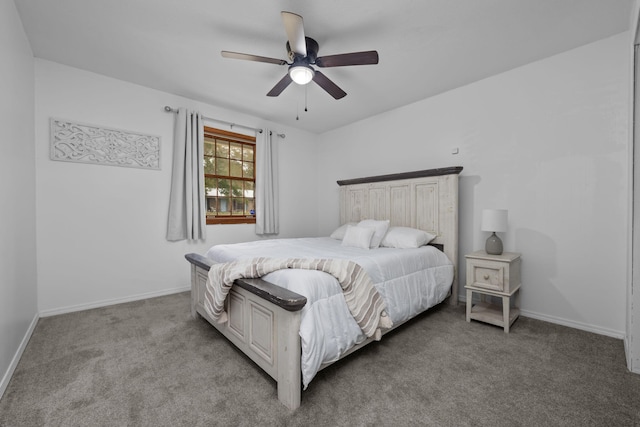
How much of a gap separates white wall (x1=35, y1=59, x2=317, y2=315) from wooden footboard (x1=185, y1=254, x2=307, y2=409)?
6.31 ft

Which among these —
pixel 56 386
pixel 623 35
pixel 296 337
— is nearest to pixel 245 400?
pixel 296 337

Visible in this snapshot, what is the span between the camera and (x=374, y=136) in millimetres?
4250

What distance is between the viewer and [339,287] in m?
1.76

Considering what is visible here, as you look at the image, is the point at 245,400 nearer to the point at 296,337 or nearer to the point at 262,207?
the point at 296,337

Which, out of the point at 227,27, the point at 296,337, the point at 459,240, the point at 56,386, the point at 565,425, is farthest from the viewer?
the point at 459,240

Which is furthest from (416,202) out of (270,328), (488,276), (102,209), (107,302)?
(107,302)

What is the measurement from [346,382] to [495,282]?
1.73 metres

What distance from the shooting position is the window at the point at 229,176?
3.97 meters

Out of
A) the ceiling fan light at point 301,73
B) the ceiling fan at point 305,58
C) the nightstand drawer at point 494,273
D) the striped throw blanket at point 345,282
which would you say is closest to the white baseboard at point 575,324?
the nightstand drawer at point 494,273

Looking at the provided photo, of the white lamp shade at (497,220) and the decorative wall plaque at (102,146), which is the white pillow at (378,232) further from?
the decorative wall plaque at (102,146)

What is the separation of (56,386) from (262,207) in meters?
2.99

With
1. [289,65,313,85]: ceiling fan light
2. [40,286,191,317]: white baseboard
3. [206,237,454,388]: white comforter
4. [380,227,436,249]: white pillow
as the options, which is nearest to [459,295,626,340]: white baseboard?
[206,237,454,388]: white comforter

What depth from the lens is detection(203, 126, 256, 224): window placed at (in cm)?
397

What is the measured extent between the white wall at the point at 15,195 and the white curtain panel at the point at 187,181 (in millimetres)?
1278
